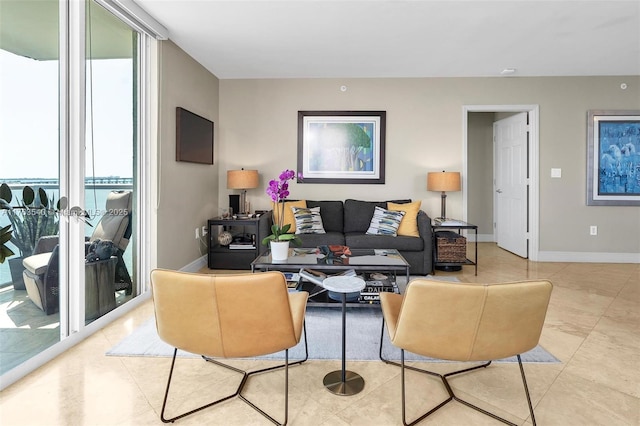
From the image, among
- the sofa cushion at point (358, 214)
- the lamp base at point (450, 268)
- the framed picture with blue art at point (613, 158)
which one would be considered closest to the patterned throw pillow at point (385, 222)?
the sofa cushion at point (358, 214)

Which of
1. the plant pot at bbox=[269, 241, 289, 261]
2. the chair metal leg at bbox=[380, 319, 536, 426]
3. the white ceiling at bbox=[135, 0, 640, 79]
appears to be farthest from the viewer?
the white ceiling at bbox=[135, 0, 640, 79]

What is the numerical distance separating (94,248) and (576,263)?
5379 mm

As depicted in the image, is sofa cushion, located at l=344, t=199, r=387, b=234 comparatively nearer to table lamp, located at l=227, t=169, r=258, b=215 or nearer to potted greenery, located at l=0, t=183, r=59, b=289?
table lamp, located at l=227, t=169, r=258, b=215

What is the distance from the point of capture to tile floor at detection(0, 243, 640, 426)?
158 centimetres

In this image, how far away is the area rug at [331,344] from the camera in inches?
84.7

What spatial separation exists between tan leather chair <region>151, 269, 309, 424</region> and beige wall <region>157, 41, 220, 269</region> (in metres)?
2.06

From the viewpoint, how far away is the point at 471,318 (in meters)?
1.34

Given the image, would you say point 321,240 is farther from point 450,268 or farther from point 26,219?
point 26,219

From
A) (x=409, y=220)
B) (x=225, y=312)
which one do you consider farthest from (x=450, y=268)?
(x=225, y=312)

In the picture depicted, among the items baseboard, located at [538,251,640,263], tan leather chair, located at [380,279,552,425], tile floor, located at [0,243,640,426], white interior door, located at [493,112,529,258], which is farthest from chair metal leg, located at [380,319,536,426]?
white interior door, located at [493,112,529,258]

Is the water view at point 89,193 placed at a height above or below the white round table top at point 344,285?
above

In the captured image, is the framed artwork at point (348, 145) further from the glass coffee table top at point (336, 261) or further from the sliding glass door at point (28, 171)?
the sliding glass door at point (28, 171)

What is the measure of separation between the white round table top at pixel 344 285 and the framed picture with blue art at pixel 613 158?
4461 millimetres

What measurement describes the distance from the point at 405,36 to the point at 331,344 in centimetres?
291
